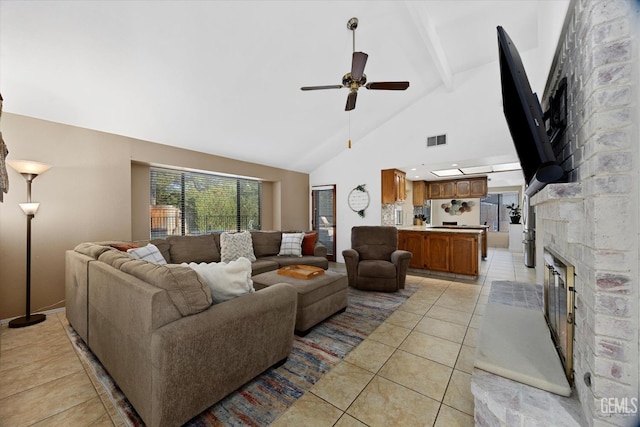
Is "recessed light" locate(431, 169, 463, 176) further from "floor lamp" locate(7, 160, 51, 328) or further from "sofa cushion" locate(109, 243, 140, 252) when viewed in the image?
"floor lamp" locate(7, 160, 51, 328)

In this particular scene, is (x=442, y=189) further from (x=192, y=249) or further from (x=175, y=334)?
(x=175, y=334)

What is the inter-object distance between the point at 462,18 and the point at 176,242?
5033 millimetres

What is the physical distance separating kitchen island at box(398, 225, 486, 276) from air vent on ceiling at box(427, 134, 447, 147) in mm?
1664

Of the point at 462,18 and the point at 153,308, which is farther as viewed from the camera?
the point at 462,18

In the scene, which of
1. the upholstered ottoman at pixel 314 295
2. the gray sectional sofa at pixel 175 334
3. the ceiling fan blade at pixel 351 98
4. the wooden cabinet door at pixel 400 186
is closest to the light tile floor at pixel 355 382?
the gray sectional sofa at pixel 175 334

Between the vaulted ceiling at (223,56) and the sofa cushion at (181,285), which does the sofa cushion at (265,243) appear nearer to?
the vaulted ceiling at (223,56)

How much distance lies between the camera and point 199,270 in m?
1.61

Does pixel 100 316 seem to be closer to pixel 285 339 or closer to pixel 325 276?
pixel 285 339

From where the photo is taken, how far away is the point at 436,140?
466 cm

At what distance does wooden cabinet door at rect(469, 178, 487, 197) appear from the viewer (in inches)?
234

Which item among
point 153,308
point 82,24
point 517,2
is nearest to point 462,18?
point 517,2

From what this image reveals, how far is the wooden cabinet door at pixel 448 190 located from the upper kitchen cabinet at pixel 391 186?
1781 mm

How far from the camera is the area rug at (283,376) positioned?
1.46 meters

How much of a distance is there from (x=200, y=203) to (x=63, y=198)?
1.91 m
